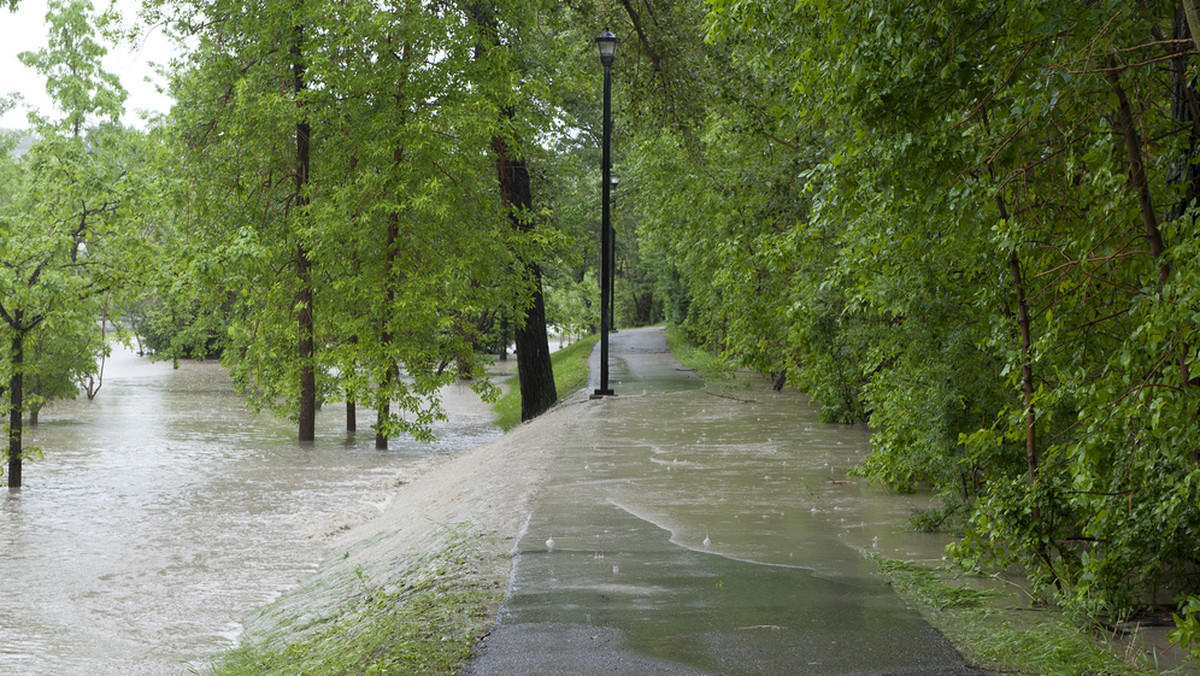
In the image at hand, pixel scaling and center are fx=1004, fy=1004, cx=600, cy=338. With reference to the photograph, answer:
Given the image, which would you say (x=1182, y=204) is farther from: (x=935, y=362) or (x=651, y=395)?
(x=651, y=395)

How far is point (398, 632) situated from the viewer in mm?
5469

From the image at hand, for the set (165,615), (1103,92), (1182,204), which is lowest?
(165,615)

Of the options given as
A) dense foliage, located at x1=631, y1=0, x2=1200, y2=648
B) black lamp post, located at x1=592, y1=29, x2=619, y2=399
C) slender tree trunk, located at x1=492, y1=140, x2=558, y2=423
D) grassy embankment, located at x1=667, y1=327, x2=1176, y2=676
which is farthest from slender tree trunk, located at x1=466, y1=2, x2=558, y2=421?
grassy embankment, located at x1=667, y1=327, x2=1176, y2=676

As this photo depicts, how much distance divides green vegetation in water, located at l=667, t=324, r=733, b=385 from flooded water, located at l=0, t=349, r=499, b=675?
5535mm

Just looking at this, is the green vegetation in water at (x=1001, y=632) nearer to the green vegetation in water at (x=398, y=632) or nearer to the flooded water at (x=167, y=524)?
the green vegetation in water at (x=398, y=632)

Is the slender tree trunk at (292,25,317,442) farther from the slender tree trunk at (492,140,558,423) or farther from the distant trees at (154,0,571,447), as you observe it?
the slender tree trunk at (492,140,558,423)

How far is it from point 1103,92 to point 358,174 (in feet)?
50.7

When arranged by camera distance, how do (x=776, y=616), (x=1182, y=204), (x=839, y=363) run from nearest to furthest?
(x=1182, y=204), (x=776, y=616), (x=839, y=363)

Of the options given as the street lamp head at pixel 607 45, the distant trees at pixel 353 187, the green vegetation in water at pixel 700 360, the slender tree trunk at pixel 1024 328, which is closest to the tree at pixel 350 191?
the distant trees at pixel 353 187

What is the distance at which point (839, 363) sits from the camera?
44.2 ft

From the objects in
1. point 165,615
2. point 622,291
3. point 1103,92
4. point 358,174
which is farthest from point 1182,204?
point 622,291

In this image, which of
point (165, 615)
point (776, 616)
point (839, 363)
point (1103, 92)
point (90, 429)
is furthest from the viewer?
point (90, 429)

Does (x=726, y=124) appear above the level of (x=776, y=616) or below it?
above

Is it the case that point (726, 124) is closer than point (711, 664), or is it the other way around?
point (711, 664)
